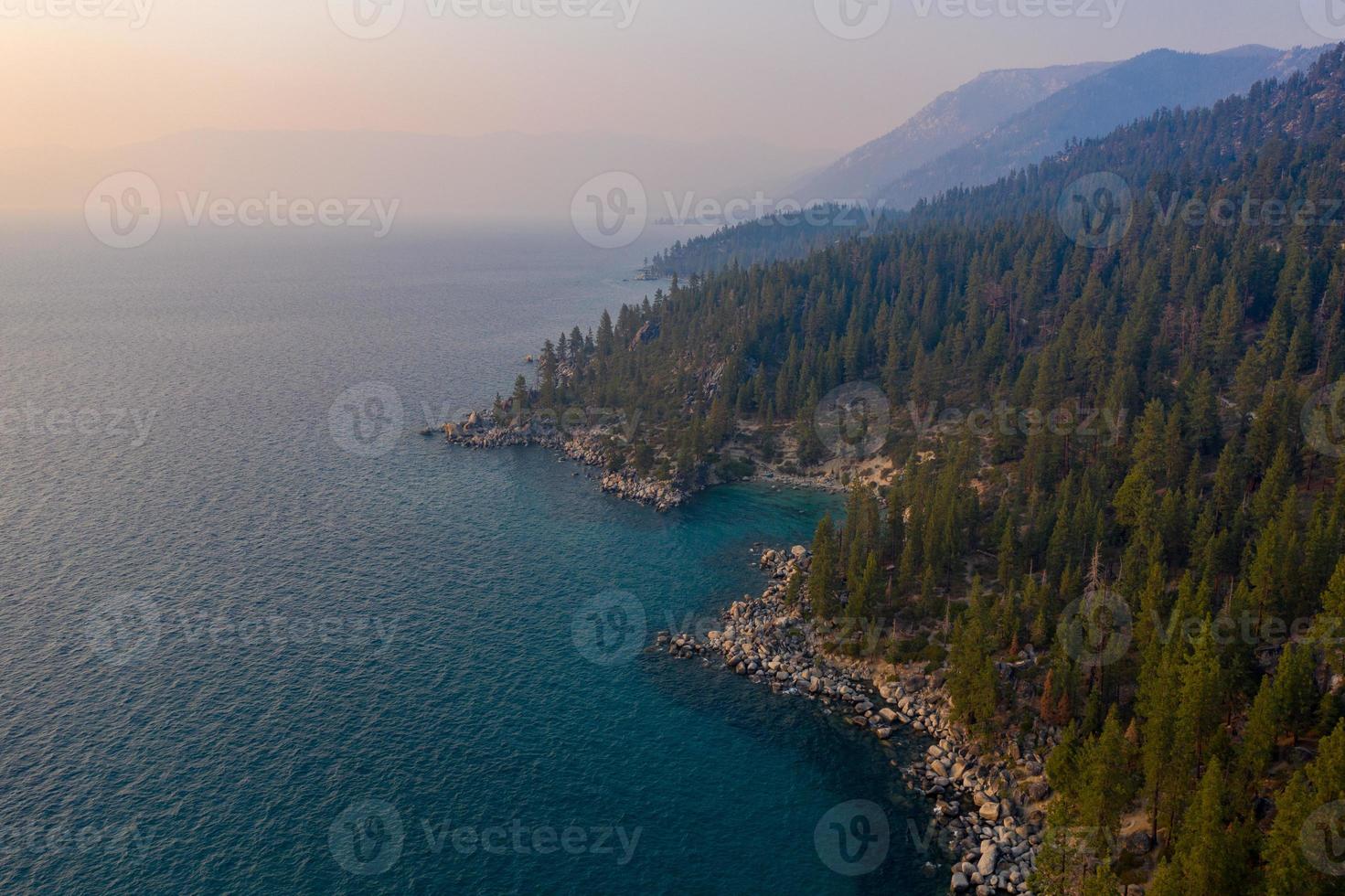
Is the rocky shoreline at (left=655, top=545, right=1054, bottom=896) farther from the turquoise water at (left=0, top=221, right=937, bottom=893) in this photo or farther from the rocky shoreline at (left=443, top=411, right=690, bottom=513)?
the rocky shoreline at (left=443, top=411, right=690, bottom=513)

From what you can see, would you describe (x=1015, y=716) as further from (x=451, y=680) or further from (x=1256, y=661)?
(x=451, y=680)

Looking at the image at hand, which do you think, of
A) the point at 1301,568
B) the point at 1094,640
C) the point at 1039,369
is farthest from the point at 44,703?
the point at 1039,369

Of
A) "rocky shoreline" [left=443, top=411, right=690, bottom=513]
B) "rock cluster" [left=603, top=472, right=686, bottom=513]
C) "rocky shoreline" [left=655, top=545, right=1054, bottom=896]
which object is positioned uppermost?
"rocky shoreline" [left=443, top=411, right=690, bottom=513]

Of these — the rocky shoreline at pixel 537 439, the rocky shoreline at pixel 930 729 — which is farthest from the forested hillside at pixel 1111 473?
the rocky shoreline at pixel 537 439

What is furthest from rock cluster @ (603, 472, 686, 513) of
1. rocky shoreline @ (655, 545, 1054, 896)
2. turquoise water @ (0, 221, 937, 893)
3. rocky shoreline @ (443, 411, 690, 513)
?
rocky shoreline @ (655, 545, 1054, 896)

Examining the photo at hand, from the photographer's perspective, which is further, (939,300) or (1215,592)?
(939,300)

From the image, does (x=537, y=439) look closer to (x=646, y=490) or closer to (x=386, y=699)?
(x=646, y=490)

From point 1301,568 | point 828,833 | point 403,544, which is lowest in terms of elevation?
point 828,833
